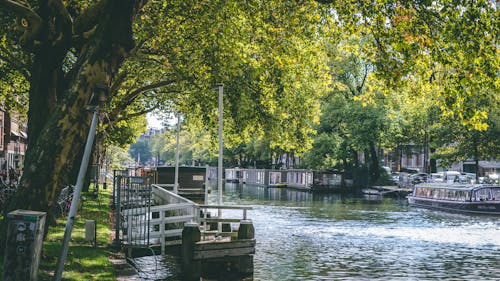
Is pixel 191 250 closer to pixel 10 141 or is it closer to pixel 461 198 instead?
pixel 461 198

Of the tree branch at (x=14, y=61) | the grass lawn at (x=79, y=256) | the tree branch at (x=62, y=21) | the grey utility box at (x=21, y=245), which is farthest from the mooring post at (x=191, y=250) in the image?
the tree branch at (x=14, y=61)

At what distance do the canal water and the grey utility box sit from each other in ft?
28.7

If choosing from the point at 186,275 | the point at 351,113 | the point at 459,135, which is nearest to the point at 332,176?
the point at 351,113

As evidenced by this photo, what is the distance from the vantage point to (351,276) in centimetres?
2055

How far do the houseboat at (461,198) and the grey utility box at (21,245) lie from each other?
43202 mm

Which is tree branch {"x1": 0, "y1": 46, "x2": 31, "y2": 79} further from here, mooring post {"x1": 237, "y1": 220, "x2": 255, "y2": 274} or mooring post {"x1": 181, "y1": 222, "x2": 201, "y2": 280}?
mooring post {"x1": 237, "y1": 220, "x2": 255, "y2": 274}

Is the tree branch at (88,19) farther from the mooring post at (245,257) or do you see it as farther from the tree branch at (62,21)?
the mooring post at (245,257)

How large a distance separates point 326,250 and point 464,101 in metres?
13.1

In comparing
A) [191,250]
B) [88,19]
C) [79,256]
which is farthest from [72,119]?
[191,250]

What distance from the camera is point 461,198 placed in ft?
163

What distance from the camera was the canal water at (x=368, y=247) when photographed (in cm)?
2098

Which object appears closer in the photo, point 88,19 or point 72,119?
point 72,119

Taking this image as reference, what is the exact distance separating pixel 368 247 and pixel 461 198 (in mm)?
24807

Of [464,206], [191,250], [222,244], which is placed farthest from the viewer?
[464,206]
